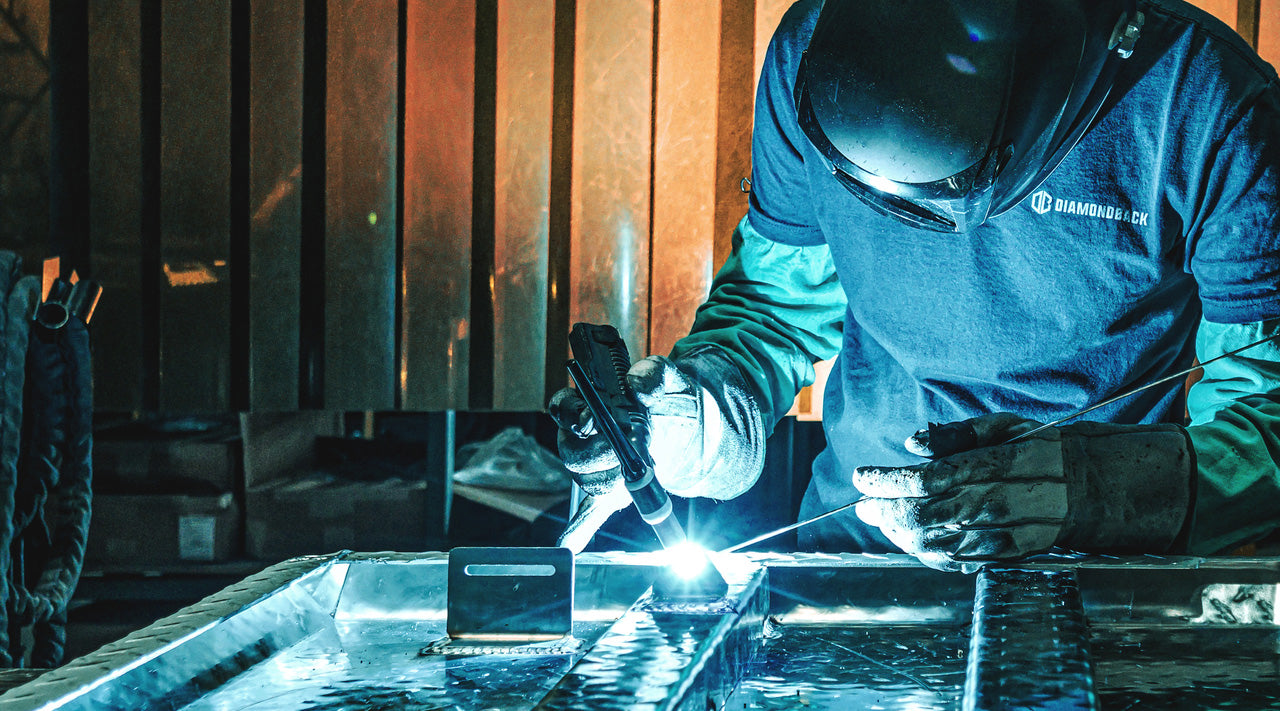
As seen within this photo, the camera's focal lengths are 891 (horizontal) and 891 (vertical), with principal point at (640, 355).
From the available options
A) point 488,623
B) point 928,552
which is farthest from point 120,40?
point 928,552

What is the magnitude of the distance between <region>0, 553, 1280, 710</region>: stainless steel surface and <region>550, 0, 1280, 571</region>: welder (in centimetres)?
8

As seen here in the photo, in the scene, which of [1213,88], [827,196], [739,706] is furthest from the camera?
[827,196]

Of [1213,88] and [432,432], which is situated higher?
[1213,88]

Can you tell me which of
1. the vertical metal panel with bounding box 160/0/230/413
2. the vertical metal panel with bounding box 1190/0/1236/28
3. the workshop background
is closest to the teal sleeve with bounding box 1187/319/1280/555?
the workshop background

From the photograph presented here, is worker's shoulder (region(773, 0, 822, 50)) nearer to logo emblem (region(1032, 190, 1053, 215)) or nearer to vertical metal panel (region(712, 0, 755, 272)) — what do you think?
logo emblem (region(1032, 190, 1053, 215))

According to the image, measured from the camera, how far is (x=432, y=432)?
2777mm

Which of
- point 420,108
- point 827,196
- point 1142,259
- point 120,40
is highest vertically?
point 120,40

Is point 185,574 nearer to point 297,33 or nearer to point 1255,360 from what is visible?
point 297,33

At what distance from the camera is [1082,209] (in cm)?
125

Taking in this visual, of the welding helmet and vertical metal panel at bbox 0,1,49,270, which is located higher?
vertical metal panel at bbox 0,1,49,270

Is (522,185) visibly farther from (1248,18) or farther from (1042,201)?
(1248,18)

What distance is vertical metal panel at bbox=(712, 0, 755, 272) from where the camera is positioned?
271 centimetres

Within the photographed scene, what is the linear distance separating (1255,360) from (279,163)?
255cm

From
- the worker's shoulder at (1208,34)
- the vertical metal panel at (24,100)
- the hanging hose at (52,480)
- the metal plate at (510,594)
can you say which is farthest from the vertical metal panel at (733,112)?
the vertical metal panel at (24,100)
